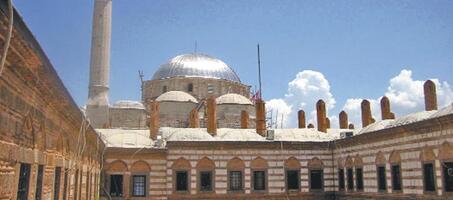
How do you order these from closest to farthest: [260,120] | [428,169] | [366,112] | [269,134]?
[428,169]
[269,134]
[366,112]
[260,120]

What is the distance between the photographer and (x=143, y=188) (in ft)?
79.0

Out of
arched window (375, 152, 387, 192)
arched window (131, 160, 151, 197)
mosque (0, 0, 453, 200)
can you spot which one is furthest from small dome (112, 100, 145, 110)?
arched window (375, 152, 387, 192)

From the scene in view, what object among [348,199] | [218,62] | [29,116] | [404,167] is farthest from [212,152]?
[218,62]

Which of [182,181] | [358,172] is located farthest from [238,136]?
[358,172]

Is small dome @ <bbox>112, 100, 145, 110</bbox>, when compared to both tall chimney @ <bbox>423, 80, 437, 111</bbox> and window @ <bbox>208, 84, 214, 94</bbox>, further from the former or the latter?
tall chimney @ <bbox>423, 80, 437, 111</bbox>

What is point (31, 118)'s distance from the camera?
7.34 metres

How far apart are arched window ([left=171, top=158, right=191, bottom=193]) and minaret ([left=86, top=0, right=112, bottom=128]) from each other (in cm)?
975

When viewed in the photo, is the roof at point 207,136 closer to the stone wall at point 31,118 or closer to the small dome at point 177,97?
the small dome at point 177,97

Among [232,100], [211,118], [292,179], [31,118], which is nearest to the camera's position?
[31,118]

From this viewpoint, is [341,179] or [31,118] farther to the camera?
[341,179]

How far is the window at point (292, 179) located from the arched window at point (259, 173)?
4.10 feet

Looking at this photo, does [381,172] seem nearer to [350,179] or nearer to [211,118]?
[350,179]

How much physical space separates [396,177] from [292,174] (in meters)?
6.88

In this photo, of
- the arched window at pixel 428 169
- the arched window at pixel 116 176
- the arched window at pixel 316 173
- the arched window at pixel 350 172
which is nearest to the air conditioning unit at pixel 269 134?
the arched window at pixel 316 173
